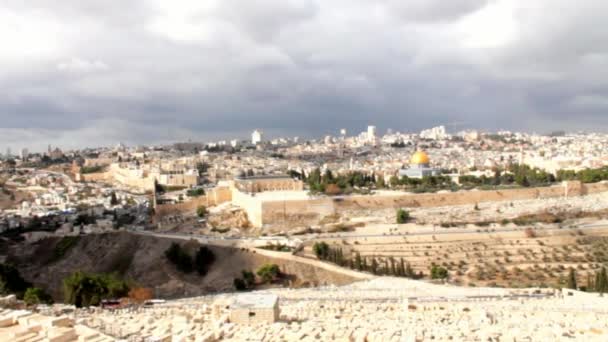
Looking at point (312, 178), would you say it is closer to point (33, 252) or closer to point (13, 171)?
point (33, 252)

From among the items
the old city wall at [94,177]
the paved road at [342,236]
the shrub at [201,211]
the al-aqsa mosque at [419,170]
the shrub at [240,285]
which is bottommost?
the shrub at [240,285]

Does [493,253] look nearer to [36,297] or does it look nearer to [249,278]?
[249,278]

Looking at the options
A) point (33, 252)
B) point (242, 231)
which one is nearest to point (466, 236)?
point (242, 231)

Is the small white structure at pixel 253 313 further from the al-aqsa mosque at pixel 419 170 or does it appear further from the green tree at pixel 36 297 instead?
the al-aqsa mosque at pixel 419 170

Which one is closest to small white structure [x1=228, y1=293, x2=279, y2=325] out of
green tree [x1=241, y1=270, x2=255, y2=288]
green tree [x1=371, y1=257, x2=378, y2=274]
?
green tree [x1=241, y1=270, x2=255, y2=288]

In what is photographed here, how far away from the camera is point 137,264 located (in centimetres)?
3781

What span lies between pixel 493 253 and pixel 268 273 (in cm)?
1364

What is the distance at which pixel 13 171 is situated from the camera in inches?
3730

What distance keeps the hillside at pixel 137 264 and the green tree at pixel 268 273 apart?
37.3 inches

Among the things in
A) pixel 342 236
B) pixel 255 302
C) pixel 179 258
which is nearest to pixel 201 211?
pixel 179 258

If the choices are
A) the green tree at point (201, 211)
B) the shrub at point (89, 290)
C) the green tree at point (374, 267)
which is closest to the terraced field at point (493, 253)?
the green tree at point (374, 267)

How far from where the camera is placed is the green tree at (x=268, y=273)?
30.8m

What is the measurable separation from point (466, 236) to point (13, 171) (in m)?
82.4

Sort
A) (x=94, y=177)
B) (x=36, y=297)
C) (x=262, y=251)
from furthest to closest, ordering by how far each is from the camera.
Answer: (x=94, y=177), (x=262, y=251), (x=36, y=297)
